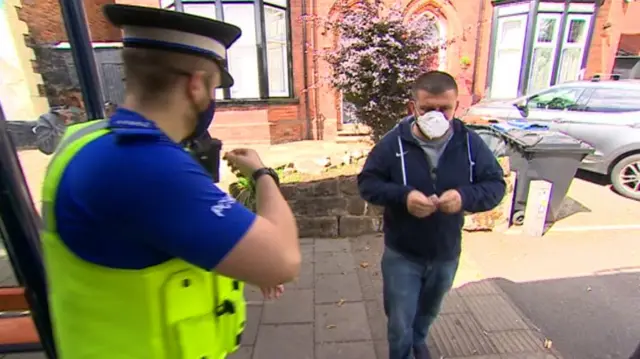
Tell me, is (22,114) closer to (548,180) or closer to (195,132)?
(195,132)

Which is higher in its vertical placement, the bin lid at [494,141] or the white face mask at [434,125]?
the white face mask at [434,125]

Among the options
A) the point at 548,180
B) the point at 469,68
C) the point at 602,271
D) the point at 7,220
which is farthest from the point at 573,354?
the point at 469,68

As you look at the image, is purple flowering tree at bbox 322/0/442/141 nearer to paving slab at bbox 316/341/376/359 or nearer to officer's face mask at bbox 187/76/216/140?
paving slab at bbox 316/341/376/359

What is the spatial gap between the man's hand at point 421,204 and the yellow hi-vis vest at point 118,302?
108cm

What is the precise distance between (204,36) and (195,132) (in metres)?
0.26

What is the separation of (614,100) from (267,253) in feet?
23.4

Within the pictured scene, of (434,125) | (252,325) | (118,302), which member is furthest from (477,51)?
(118,302)

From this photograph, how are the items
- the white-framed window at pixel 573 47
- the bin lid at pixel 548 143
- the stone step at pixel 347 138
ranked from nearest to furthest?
the bin lid at pixel 548 143, the stone step at pixel 347 138, the white-framed window at pixel 573 47

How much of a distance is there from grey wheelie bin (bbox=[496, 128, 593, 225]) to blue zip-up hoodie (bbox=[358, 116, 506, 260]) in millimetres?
2711

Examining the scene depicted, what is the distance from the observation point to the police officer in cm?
77

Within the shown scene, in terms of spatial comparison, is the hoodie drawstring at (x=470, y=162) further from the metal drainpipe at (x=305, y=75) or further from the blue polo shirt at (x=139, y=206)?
the metal drainpipe at (x=305, y=75)

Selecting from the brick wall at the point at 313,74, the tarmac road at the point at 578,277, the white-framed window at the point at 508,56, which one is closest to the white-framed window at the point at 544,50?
the white-framed window at the point at 508,56

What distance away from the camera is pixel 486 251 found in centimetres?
396

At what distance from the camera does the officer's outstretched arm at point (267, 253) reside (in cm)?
80
